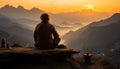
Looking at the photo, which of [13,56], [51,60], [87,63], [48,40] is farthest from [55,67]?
[87,63]

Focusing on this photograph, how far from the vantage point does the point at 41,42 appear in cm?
1675

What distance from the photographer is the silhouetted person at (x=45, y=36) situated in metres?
16.7

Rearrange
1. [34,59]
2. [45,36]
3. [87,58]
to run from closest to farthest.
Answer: [34,59], [45,36], [87,58]

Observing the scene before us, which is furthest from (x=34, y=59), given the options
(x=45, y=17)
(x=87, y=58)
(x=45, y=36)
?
(x=87, y=58)

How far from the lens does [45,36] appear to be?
55.3 ft

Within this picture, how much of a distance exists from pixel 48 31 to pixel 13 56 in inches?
120

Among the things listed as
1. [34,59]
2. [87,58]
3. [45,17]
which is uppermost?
[45,17]

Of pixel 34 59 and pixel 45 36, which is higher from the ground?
pixel 45 36

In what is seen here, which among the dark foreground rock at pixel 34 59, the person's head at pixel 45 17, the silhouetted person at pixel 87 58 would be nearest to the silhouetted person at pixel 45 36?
the person's head at pixel 45 17

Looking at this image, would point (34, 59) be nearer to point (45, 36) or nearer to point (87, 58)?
point (45, 36)

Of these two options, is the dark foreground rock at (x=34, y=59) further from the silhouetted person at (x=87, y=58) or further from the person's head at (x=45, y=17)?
the silhouetted person at (x=87, y=58)

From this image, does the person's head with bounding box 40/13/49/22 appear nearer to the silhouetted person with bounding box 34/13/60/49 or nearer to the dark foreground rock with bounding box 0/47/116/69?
the silhouetted person with bounding box 34/13/60/49

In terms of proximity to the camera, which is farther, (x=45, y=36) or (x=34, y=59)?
(x=45, y=36)

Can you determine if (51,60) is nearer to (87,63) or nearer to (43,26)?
(43,26)
